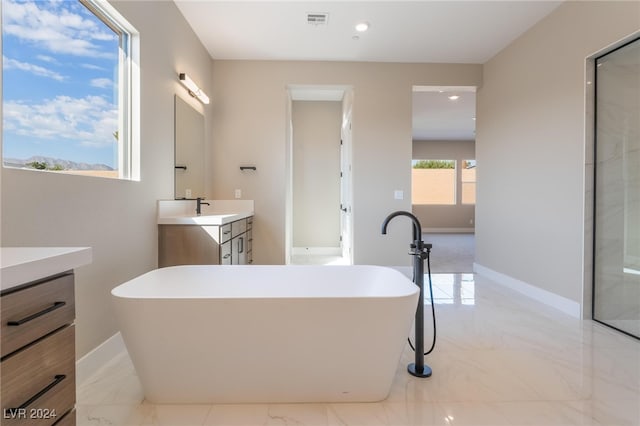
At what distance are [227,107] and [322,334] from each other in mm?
3419

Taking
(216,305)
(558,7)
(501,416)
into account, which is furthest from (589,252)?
(216,305)

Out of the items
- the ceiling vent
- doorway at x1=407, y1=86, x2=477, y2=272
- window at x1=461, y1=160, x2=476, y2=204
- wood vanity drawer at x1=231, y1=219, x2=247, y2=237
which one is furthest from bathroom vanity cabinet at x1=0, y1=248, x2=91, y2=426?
window at x1=461, y1=160, x2=476, y2=204

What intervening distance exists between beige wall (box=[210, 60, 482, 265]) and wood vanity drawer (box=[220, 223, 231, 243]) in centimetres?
127

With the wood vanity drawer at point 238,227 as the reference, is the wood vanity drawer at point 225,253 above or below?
below

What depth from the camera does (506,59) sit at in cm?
374

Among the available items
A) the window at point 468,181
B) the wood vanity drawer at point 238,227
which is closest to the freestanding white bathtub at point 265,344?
the wood vanity drawer at point 238,227

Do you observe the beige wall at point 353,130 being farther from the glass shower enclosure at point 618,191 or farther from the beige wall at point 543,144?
the glass shower enclosure at point 618,191

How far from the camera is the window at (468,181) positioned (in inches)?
366

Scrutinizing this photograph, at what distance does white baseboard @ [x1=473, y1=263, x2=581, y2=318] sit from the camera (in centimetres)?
286

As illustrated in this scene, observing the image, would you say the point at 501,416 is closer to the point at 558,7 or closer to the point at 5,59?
the point at 5,59

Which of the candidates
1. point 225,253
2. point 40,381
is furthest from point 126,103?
point 40,381

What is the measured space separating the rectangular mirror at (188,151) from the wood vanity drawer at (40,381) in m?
2.28

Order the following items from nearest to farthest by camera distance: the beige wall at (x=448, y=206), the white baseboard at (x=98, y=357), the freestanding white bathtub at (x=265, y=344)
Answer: the freestanding white bathtub at (x=265, y=344)
the white baseboard at (x=98, y=357)
the beige wall at (x=448, y=206)

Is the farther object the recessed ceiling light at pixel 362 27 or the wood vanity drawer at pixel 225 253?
the recessed ceiling light at pixel 362 27
